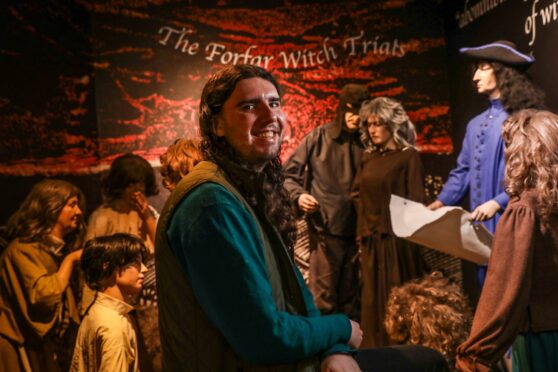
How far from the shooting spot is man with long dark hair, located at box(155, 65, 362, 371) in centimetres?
179

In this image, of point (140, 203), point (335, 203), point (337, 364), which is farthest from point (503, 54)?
point (337, 364)

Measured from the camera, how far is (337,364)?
1889 millimetres

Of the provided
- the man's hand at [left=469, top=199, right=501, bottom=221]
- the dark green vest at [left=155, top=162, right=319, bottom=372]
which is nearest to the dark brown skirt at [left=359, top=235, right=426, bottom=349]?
the man's hand at [left=469, top=199, right=501, bottom=221]

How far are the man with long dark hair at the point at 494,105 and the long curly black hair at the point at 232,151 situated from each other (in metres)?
2.32

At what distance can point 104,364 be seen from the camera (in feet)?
9.71

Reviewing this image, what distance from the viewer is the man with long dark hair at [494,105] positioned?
4242 millimetres

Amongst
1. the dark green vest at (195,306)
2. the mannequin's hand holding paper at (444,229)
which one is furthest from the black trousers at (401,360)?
the mannequin's hand holding paper at (444,229)

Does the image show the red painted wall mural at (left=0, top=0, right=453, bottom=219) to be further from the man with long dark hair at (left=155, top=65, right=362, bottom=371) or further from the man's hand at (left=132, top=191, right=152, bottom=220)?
the man with long dark hair at (left=155, top=65, right=362, bottom=371)

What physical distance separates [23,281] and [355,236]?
2432 mm

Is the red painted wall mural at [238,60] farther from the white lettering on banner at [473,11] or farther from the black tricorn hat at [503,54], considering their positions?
the black tricorn hat at [503,54]

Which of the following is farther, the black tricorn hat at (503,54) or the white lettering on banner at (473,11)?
the white lettering on banner at (473,11)

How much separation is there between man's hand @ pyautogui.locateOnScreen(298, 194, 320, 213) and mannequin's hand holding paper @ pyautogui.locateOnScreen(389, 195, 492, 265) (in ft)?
3.01

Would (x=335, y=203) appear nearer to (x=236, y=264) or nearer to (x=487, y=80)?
(x=487, y=80)

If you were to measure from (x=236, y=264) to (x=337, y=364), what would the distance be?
406 millimetres
